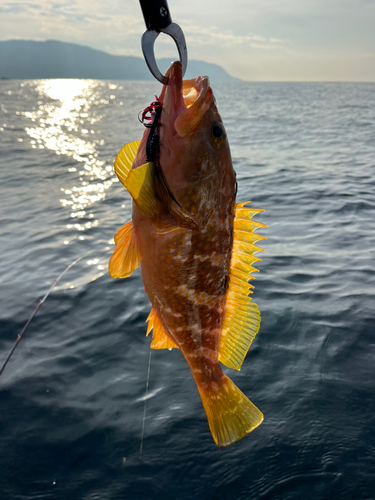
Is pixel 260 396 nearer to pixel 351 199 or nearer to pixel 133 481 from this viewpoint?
pixel 133 481

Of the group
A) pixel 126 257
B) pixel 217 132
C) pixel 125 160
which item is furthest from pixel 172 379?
pixel 217 132

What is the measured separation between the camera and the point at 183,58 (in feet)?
7.14

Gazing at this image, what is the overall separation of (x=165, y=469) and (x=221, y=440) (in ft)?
4.96

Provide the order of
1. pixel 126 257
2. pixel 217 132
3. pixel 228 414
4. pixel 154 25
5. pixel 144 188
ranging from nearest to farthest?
pixel 154 25
pixel 144 188
pixel 217 132
pixel 126 257
pixel 228 414

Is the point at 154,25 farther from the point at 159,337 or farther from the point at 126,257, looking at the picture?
the point at 159,337

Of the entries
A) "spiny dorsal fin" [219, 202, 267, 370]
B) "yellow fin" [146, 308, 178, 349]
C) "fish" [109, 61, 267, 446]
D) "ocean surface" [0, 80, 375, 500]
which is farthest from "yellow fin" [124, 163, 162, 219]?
"ocean surface" [0, 80, 375, 500]

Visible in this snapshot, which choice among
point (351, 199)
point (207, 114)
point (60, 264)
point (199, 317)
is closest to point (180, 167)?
point (207, 114)

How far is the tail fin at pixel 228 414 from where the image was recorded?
8.91 ft

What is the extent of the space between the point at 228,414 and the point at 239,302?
0.78m

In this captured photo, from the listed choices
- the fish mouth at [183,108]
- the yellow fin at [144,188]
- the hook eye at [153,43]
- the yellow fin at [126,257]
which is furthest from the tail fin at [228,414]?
the hook eye at [153,43]

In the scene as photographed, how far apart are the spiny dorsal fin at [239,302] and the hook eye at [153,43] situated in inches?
42.9

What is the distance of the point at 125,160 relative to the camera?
7.96ft

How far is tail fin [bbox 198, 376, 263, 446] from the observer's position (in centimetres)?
272

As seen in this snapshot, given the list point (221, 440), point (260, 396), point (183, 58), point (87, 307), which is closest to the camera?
point (183, 58)
